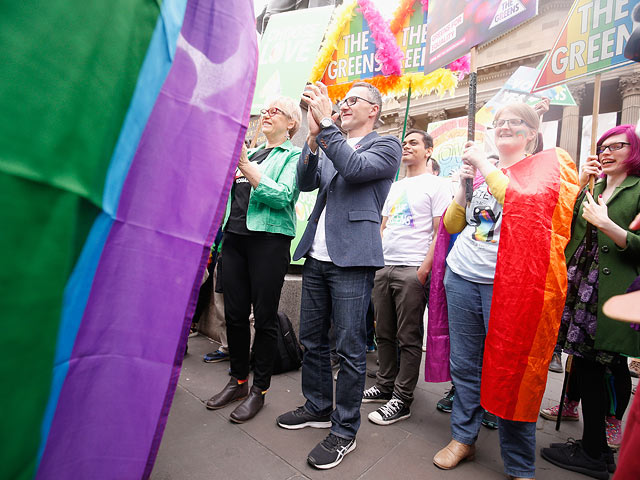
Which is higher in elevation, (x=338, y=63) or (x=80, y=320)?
→ (x=338, y=63)

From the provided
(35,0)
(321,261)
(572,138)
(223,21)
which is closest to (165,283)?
(35,0)

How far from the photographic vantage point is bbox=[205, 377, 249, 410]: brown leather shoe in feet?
7.72

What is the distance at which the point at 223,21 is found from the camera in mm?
1056

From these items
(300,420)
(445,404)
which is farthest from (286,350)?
(445,404)

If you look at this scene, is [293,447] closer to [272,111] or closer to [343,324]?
[343,324]

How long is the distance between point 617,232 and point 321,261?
1.48m

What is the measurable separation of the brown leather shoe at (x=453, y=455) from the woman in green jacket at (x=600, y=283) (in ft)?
1.63

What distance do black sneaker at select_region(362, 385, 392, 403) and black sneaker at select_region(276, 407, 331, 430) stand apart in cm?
53

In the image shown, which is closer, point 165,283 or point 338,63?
point 165,283

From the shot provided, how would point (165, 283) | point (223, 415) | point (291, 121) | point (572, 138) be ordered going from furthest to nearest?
1. point (572, 138)
2. point (291, 121)
3. point (223, 415)
4. point (165, 283)

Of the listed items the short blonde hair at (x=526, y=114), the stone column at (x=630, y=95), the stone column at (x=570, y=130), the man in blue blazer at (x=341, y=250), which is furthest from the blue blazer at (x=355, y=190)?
the stone column at (x=630, y=95)

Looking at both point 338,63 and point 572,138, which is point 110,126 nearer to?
point 338,63

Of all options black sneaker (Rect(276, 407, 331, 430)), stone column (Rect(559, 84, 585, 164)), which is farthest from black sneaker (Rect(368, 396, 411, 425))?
stone column (Rect(559, 84, 585, 164))

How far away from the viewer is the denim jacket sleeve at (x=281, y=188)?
2092 millimetres
